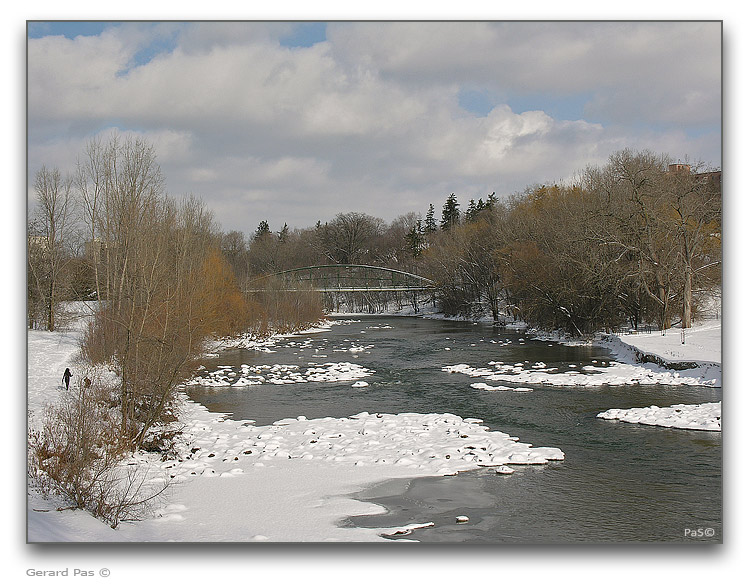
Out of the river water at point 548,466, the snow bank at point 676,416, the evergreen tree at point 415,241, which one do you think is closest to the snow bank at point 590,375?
the river water at point 548,466

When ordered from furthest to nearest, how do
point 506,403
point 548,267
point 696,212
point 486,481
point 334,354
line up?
point 548,267, point 334,354, point 696,212, point 506,403, point 486,481

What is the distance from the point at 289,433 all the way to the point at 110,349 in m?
3.30

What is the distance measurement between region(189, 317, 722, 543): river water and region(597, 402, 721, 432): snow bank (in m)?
0.31

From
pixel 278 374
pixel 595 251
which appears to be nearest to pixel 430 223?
pixel 595 251

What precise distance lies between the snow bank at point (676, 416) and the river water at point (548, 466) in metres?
0.31

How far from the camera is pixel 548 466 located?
29.4ft

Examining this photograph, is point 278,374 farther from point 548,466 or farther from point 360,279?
point 360,279

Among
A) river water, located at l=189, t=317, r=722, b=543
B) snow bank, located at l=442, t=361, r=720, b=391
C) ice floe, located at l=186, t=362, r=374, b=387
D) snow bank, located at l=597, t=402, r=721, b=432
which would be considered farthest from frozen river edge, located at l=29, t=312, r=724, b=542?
snow bank, located at l=442, t=361, r=720, b=391

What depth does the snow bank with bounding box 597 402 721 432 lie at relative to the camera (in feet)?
35.2

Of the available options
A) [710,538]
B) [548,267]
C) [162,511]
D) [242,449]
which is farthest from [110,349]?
[548,267]

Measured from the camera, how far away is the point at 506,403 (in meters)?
13.8

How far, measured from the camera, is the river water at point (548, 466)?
6691mm

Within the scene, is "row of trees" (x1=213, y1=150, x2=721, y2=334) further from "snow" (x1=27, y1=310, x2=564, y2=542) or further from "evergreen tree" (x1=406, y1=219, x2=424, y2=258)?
"evergreen tree" (x1=406, y1=219, x2=424, y2=258)

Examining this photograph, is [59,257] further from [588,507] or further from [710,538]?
[710,538]
